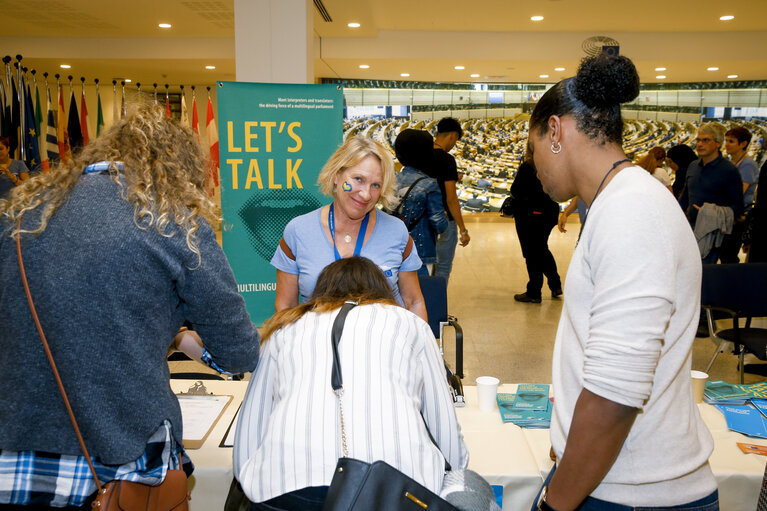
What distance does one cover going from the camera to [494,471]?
1.67 metres

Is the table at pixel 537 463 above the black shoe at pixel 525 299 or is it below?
above

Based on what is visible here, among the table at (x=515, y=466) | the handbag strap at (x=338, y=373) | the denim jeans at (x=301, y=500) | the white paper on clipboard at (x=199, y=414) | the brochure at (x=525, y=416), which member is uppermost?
the handbag strap at (x=338, y=373)

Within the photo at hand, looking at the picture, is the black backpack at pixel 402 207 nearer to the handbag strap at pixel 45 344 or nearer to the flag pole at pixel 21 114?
the handbag strap at pixel 45 344

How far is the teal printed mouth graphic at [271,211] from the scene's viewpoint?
13.6 feet

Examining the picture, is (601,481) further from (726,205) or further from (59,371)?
(726,205)

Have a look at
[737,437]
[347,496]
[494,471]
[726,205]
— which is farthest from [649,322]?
[726,205]

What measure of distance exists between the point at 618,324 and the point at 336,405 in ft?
2.03

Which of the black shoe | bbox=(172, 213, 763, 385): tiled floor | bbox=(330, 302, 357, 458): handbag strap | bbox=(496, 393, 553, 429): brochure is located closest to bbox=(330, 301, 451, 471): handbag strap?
bbox=(330, 302, 357, 458): handbag strap

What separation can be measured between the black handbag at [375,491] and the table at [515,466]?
0.56 metres

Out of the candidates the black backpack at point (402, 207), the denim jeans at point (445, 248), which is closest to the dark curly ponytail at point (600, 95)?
the black backpack at point (402, 207)

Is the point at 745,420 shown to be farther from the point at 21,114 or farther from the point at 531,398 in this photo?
the point at 21,114

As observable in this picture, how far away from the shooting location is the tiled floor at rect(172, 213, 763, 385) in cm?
438

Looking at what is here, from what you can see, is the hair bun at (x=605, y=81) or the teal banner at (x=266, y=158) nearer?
the hair bun at (x=605, y=81)

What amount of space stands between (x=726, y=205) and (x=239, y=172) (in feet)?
14.1
